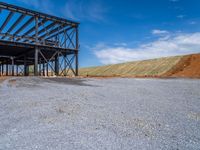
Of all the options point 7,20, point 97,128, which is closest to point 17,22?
point 7,20

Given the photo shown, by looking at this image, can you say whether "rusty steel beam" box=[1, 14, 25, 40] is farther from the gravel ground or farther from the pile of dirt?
the pile of dirt

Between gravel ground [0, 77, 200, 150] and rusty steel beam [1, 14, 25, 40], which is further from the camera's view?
rusty steel beam [1, 14, 25, 40]

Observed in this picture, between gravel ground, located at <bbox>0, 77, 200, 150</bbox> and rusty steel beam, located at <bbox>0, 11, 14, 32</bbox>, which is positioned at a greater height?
rusty steel beam, located at <bbox>0, 11, 14, 32</bbox>

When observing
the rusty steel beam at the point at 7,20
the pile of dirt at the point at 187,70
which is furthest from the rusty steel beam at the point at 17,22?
the pile of dirt at the point at 187,70

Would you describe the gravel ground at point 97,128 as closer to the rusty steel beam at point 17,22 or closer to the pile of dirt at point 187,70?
the rusty steel beam at point 17,22

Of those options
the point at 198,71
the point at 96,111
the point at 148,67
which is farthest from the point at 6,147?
the point at 148,67

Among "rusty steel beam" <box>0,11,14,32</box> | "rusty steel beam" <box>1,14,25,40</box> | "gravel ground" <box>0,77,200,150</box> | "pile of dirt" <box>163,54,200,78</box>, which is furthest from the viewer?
"pile of dirt" <box>163,54,200,78</box>

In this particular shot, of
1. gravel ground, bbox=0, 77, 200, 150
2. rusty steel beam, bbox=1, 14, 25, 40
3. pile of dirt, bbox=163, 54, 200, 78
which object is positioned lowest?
gravel ground, bbox=0, 77, 200, 150

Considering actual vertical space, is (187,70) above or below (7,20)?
below

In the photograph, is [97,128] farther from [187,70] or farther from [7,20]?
[187,70]

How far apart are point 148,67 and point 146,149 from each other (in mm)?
29768

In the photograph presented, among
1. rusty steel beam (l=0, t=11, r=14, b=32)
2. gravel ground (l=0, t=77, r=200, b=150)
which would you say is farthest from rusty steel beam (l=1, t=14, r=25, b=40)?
gravel ground (l=0, t=77, r=200, b=150)

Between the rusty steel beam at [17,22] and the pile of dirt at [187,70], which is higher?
the rusty steel beam at [17,22]

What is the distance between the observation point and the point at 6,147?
195 centimetres
